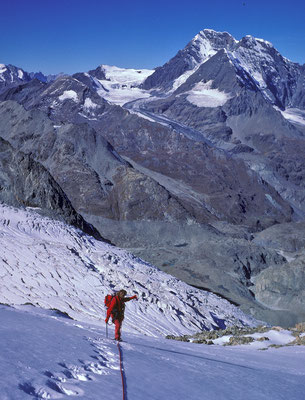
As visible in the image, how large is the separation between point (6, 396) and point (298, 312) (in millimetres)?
32870

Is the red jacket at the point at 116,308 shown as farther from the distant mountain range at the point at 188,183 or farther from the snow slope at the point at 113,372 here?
the distant mountain range at the point at 188,183

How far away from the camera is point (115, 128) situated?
11856cm

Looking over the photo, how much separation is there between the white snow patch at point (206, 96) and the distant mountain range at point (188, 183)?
11199 mm

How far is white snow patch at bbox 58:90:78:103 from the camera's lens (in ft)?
445

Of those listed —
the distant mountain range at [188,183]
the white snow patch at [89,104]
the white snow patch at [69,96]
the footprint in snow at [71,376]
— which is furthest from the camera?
the white snow patch at [69,96]

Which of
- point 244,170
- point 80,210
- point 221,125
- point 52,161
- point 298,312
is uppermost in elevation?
point 221,125

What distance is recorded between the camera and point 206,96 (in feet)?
586

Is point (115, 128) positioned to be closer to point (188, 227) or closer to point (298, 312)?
point (188, 227)

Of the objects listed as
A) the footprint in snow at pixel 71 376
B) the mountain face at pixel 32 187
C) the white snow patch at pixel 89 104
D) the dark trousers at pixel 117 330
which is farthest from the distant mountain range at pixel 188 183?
the footprint in snow at pixel 71 376

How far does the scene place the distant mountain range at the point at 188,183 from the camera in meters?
43.9

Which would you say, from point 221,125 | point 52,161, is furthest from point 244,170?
point 221,125

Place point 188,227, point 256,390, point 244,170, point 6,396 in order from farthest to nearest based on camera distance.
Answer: point 244,170
point 188,227
point 256,390
point 6,396

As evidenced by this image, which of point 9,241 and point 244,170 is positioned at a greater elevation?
point 244,170

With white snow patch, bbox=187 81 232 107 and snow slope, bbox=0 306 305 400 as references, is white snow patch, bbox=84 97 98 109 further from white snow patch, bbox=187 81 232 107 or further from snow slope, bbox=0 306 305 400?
snow slope, bbox=0 306 305 400
